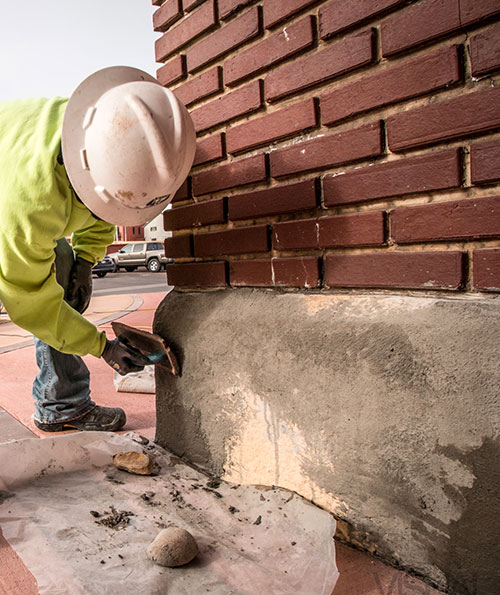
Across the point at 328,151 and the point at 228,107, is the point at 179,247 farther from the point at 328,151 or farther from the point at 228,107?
the point at 328,151

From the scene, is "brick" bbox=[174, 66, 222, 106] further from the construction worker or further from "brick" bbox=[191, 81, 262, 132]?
the construction worker

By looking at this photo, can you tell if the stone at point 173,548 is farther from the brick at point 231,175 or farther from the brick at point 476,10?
the brick at point 476,10

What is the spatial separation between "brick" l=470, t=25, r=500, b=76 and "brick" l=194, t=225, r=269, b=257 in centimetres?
83

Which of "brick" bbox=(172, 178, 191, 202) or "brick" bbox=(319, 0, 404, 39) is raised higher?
"brick" bbox=(319, 0, 404, 39)

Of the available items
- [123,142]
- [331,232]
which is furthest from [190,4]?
[331,232]

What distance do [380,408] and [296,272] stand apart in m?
0.54

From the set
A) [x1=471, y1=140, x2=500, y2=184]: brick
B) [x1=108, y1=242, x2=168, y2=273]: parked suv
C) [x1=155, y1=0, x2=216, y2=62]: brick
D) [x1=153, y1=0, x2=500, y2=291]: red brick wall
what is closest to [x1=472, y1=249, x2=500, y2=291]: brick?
[x1=153, y1=0, x2=500, y2=291]: red brick wall

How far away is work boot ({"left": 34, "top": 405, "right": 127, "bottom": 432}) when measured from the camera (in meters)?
2.60

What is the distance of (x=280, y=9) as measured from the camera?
1.63m

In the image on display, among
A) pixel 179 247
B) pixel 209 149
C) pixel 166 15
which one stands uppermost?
pixel 166 15

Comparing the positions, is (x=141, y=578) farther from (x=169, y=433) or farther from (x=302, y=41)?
(x=302, y=41)

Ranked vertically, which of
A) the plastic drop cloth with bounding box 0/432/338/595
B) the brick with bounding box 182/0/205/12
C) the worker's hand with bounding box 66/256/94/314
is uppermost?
the brick with bounding box 182/0/205/12

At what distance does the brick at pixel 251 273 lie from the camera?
1784mm

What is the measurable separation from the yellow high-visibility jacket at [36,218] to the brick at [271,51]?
67cm
